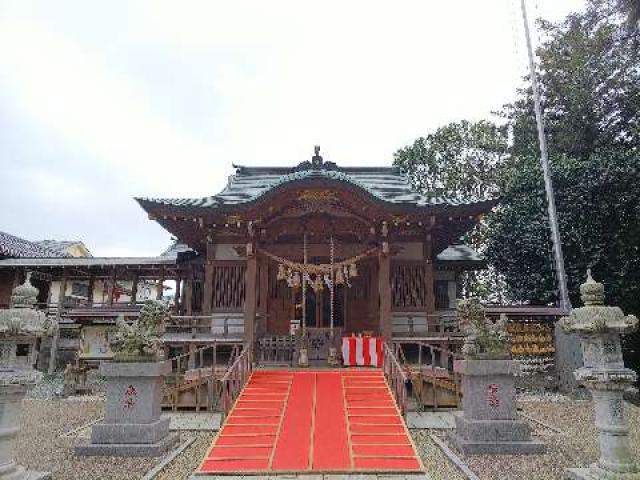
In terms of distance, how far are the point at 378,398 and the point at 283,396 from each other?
2.03 meters

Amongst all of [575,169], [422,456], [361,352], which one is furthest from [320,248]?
[575,169]

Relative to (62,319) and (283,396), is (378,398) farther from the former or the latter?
(62,319)

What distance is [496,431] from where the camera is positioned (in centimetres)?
711

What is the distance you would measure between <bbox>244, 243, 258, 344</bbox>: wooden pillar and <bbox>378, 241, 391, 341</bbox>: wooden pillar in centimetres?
363

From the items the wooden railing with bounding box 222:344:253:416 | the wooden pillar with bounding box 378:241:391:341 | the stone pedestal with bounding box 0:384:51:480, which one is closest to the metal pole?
the wooden pillar with bounding box 378:241:391:341

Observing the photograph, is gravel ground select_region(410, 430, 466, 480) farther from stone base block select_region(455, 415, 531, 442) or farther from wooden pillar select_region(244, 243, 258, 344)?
wooden pillar select_region(244, 243, 258, 344)

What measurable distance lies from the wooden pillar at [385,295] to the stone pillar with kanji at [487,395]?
4.04 meters

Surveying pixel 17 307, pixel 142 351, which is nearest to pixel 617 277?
pixel 142 351

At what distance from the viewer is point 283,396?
914 cm

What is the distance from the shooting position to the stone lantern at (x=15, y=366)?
17.2ft

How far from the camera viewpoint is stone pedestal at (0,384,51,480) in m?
5.20

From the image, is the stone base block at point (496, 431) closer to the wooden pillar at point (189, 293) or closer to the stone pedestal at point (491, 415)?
the stone pedestal at point (491, 415)

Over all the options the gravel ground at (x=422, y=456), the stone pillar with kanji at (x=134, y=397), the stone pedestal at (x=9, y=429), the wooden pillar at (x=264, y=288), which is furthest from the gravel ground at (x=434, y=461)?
the wooden pillar at (x=264, y=288)

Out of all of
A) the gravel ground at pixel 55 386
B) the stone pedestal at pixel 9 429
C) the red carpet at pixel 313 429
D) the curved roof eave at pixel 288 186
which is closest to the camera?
the stone pedestal at pixel 9 429
